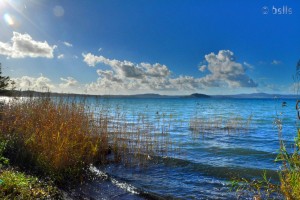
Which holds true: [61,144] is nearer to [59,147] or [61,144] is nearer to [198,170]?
[59,147]

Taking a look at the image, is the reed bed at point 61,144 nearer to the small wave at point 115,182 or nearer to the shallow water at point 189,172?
the small wave at point 115,182

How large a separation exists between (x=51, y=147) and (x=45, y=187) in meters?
2.09

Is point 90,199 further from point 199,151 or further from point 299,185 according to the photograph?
point 199,151

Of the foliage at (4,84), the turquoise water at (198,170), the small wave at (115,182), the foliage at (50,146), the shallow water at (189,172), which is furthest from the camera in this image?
the foliage at (4,84)

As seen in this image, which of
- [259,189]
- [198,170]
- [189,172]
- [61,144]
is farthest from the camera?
[198,170]

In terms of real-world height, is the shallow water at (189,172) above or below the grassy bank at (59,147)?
below

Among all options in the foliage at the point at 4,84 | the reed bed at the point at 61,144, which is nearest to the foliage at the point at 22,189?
the reed bed at the point at 61,144

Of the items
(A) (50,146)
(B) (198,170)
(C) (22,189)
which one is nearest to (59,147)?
(A) (50,146)

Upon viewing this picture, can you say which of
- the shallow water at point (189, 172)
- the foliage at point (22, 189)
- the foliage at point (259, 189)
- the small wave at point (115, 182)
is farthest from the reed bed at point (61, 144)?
the foliage at point (259, 189)

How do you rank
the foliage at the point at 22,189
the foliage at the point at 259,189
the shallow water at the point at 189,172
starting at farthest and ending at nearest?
the shallow water at the point at 189,172 → the foliage at the point at 22,189 → the foliage at the point at 259,189

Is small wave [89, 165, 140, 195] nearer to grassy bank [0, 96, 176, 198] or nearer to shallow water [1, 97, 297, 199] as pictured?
shallow water [1, 97, 297, 199]

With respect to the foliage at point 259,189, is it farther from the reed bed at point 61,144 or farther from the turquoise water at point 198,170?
the reed bed at point 61,144

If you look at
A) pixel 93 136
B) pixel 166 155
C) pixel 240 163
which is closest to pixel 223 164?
pixel 240 163

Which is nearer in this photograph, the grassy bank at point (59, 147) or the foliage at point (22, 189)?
the foliage at point (22, 189)
